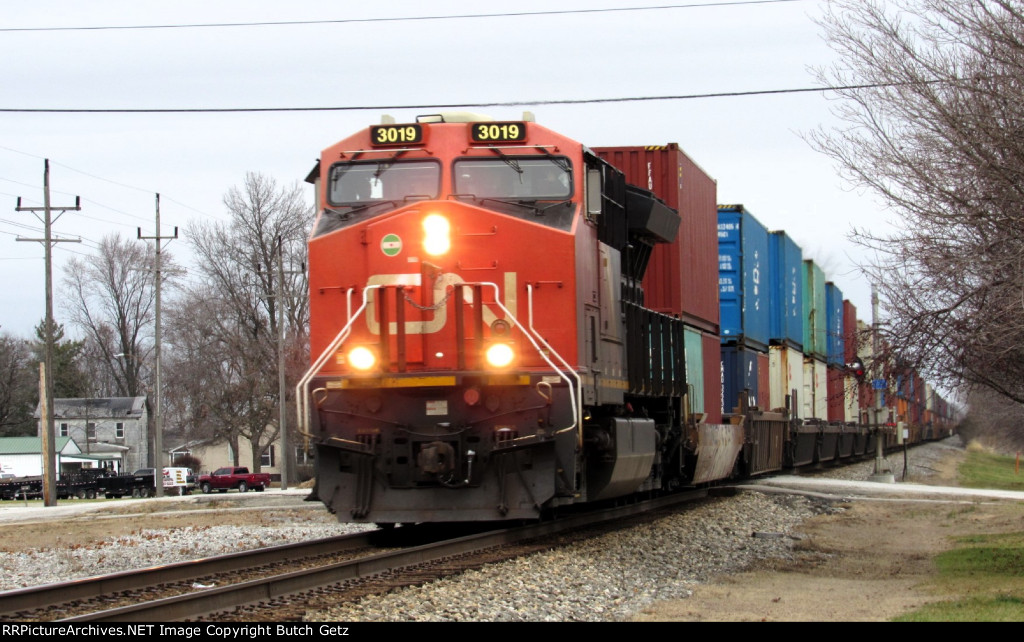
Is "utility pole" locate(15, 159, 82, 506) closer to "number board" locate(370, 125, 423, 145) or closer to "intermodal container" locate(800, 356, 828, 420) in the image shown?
"intermodal container" locate(800, 356, 828, 420)

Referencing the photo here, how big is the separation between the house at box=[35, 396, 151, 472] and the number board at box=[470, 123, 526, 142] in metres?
72.7

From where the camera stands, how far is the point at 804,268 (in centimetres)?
3134

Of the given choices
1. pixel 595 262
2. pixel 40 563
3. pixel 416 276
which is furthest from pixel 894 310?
pixel 40 563

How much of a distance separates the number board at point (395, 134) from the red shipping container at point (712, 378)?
7.82 metres

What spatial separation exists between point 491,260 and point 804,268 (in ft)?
71.2

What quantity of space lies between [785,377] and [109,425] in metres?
66.4

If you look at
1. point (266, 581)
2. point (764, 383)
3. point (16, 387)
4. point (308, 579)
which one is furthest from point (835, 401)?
point (16, 387)

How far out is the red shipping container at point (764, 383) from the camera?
23.2 m

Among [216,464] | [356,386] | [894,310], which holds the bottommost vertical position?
[216,464]

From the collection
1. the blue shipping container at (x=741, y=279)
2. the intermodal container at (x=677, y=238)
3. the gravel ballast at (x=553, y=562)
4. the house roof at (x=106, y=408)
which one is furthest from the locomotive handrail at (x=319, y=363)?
the house roof at (x=106, y=408)

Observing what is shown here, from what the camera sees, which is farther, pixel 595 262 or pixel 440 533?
pixel 440 533

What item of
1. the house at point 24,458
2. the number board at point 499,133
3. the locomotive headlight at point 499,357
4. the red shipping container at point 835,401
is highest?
the number board at point 499,133

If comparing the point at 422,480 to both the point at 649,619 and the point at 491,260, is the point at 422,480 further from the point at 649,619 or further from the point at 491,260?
the point at 649,619

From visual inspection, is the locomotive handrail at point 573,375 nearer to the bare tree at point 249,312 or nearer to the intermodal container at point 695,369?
the intermodal container at point 695,369
